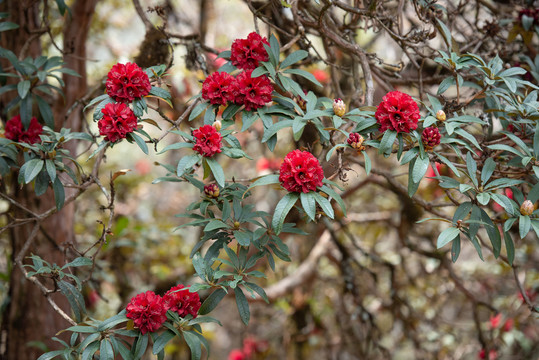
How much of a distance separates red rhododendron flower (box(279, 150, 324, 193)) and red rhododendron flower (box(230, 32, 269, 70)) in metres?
0.40

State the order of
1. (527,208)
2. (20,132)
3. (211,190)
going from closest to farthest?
(527,208), (211,190), (20,132)

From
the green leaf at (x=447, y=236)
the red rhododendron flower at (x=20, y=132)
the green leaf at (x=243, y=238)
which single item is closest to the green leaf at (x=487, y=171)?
the green leaf at (x=447, y=236)

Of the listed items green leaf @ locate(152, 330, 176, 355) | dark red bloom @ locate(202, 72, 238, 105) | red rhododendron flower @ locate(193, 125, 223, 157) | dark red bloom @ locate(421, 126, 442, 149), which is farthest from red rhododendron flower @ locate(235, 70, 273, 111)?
green leaf @ locate(152, 330, 176, 355)

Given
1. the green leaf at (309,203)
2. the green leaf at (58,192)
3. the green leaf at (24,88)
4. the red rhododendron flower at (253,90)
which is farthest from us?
the green leaf at (24,88)

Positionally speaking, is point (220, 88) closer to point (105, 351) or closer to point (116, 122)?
point (116, 122)

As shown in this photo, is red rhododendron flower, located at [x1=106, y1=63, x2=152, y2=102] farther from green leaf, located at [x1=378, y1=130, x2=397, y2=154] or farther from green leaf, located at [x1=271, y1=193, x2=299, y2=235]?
green leaf, located at [x1=378, y1=130, x2=397, y2=154]

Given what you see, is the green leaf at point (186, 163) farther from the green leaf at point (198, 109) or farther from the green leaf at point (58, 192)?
the green leaf at point (58, 192)

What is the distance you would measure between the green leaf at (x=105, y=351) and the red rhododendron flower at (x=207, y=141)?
59 cm

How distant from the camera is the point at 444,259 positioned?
269 centimetres

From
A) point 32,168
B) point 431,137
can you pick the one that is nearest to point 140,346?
point 32,168

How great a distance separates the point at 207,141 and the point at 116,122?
0.90 feet

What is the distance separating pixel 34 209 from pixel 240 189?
1.32m

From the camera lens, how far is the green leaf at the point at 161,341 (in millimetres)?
1258

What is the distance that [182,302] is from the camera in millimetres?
1378
